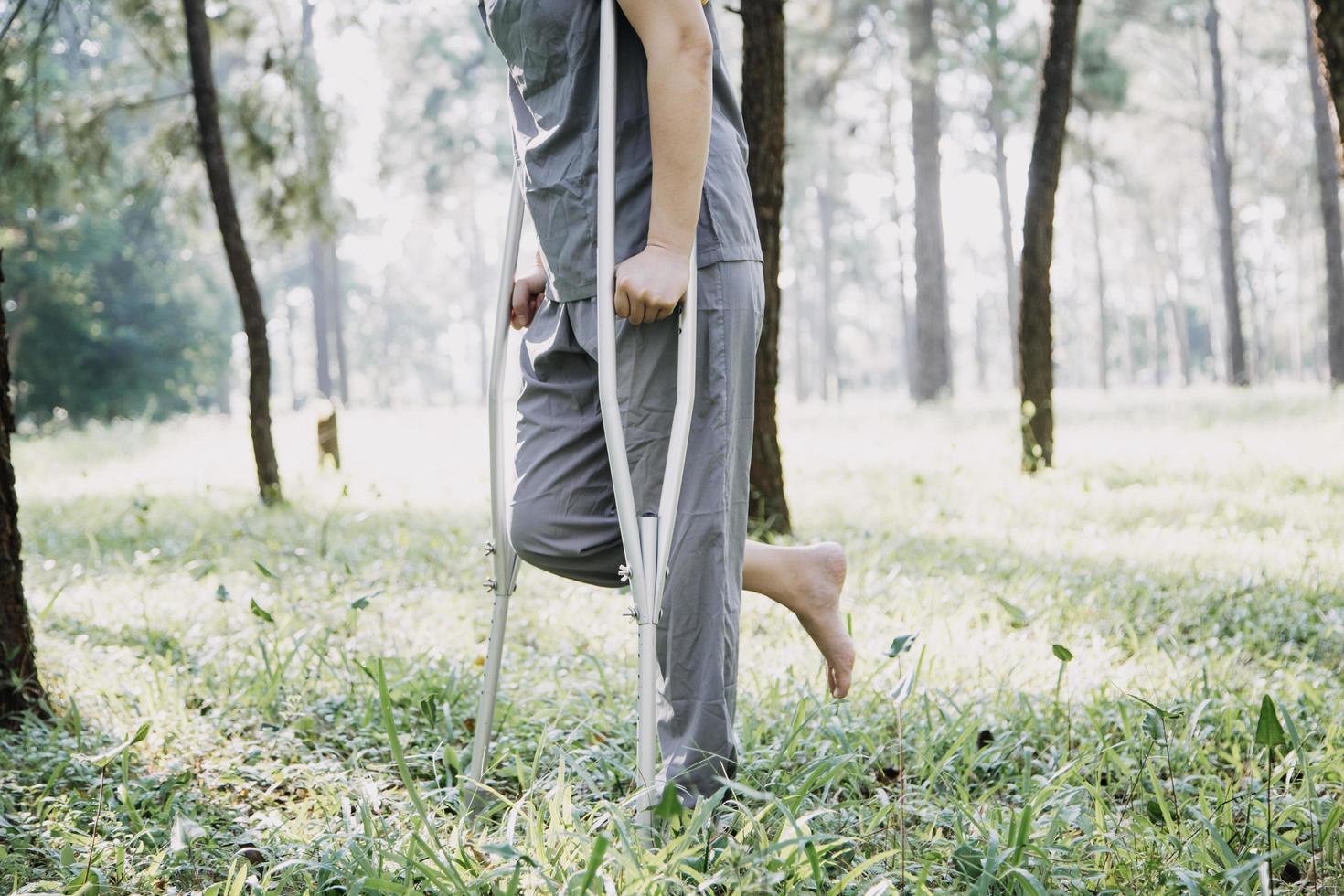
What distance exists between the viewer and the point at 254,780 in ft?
7.38

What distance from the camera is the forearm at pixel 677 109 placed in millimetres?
1696

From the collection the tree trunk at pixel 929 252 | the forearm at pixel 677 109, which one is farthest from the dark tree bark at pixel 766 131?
the tree trunk at pixel 929 252

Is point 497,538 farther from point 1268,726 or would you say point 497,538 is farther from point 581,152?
point 1268,726

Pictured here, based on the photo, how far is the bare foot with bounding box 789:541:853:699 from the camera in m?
2.20

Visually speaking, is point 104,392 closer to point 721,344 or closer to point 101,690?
point 101,690

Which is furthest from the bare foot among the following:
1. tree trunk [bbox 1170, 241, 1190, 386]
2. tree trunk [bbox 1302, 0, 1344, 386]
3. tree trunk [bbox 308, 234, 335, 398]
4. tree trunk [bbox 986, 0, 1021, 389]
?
tree trunk [bbox 1170, 241, 1190, 386]

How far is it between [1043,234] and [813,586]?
517cm

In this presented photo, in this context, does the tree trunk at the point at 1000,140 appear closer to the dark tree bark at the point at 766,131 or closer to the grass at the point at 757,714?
the dark tree bark at the point at 766,131

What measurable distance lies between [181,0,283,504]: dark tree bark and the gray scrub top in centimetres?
478

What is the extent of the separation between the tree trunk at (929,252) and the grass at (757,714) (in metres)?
9.40

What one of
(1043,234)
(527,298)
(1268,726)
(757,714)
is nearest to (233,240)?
(527,298)

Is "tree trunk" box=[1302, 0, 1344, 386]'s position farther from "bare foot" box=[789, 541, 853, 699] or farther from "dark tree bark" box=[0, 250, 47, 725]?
"dark tree bark" box=[0, 250, 47, 725]

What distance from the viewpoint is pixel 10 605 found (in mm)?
2508

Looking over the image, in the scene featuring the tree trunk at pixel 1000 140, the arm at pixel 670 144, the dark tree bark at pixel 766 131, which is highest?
the tree trunk at pixel 1000 140
